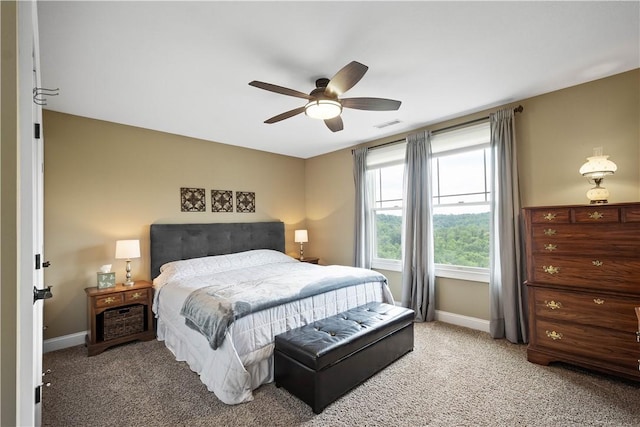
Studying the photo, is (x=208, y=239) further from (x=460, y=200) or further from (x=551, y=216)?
(x=551, y=216)

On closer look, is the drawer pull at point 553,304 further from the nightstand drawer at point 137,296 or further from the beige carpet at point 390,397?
the nightstand drawer at point 137,296

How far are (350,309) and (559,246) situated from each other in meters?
1.97

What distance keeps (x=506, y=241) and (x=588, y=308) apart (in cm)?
92

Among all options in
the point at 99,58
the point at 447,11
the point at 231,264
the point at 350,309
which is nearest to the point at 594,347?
the point at 350,309

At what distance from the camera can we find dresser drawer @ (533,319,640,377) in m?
2.25

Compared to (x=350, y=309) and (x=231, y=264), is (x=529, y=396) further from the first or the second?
(x=231, y=264)

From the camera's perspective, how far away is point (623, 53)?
2332 mm

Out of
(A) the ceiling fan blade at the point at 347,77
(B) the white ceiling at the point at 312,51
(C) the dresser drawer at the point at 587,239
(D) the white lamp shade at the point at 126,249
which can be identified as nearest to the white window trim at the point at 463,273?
(C) the dresser drawer at the point at 587,239

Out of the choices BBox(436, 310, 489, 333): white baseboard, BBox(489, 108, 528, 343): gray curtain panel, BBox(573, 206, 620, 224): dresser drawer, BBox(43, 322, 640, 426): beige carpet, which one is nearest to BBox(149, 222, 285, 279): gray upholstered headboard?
BBox(43, 322, 640, 426): beige carpet

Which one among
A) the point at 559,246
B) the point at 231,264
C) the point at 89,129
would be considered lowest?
the point at 231,264

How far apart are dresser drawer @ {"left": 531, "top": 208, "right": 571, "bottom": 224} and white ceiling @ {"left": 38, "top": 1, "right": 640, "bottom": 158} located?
4.01 ft

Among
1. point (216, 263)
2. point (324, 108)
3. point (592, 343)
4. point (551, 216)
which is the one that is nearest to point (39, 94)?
point (324, 108)

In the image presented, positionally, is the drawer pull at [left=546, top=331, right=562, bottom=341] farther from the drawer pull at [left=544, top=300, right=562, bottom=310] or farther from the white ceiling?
the white ceiling

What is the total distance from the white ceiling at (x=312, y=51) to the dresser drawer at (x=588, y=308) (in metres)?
1.94
